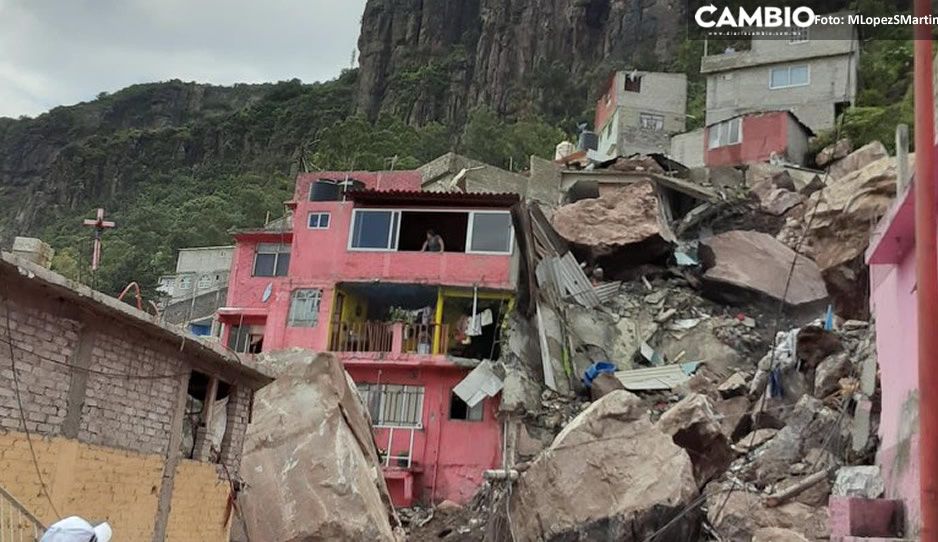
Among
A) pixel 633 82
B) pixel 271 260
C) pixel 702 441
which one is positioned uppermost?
pixel 633 82

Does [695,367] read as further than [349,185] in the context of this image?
No

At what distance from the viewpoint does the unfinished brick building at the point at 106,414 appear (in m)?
7.76

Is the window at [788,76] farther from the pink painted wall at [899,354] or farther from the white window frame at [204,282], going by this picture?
the pink painted wall at [899,354]

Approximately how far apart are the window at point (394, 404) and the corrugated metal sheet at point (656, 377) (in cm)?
512

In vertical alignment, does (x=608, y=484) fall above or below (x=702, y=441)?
below

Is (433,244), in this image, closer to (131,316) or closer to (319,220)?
(319,220)

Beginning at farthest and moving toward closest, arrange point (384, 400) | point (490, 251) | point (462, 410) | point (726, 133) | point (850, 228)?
point (726, 133) < point (850, 228) < point (490, 251) < point (384, 400) < point (462, 410)

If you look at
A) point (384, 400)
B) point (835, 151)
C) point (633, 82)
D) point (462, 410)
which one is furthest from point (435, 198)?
point (633, 82)

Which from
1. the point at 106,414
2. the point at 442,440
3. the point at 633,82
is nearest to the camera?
the point at 106,414

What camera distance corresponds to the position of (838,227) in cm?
2291

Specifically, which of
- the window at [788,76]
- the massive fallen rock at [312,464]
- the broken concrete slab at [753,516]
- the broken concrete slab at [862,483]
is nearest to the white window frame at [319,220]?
the massive fallen rock at [312,464]

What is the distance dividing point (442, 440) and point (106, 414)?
12.5 metres

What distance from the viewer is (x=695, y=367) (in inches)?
845

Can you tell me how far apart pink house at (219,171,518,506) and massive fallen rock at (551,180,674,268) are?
3.95 meters
